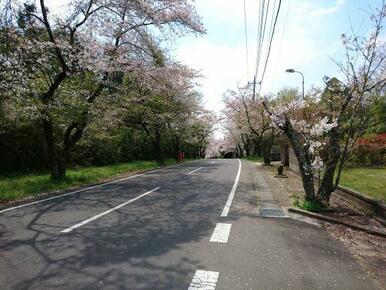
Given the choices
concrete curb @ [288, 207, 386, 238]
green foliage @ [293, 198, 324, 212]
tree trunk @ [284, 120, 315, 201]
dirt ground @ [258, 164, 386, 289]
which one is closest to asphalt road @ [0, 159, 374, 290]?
dirt ground @ [258, 164, 386, 289]

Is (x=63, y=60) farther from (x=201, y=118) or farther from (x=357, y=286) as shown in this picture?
(x=201, y=118)

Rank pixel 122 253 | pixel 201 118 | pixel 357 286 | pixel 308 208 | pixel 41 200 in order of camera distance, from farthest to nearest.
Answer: pixel 201 118 < pixel 41 200 < pixel 308 208 < pixel 122 253 < pixel 357 286

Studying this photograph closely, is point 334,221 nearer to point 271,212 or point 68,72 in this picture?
point 271,212

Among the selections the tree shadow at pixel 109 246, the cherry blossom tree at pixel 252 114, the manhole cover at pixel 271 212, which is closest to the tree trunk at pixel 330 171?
the manhole cover at pixel 271 212

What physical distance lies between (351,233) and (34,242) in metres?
6.18

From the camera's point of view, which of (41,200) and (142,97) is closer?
(41,200)

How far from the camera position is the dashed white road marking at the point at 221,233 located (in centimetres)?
623

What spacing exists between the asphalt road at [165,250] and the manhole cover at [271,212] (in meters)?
0.24

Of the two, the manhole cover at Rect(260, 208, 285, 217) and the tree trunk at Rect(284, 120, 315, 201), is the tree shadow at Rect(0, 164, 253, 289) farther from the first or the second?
the tree trunk at Rect(284, 120, 315, 201)

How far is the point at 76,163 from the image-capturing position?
24906mm

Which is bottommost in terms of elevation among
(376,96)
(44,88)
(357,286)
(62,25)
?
(357,286)

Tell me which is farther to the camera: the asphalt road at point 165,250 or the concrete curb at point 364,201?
the concrete curb at point 364,201

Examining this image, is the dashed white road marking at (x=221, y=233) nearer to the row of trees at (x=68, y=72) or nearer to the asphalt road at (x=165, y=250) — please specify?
the asphalt road at (x=165, y=250)

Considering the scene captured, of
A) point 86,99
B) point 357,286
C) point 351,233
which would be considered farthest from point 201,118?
point 357,286
